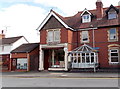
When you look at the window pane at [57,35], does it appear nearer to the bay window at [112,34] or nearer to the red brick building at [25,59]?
the red brick building at [25,59]

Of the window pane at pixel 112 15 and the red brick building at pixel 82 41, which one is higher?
the window pane at pixel 112 15

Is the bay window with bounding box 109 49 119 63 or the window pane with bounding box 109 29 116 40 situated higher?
the window pane with bounding box 109 29 116 40

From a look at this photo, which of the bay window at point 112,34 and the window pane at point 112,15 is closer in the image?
the bay window at point 112,34

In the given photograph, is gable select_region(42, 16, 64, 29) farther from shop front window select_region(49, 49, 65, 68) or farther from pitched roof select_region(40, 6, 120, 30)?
shop front window select_region(49, 49, 65, 68)

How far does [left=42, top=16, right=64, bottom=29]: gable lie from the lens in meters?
26.9

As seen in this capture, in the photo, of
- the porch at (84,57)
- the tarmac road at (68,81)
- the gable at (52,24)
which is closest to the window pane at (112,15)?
the porch at (84,57)

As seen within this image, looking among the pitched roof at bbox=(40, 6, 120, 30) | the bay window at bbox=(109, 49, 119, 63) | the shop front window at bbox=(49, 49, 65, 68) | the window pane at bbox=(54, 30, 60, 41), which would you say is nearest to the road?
the bay window at bbox=(109, 49, 119, 63)

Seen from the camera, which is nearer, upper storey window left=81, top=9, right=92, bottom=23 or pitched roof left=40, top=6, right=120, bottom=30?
pitched roof left=40, top=6, right=120, bottom=30

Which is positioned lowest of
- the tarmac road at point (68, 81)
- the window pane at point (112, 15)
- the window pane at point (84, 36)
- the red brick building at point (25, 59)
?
the tarmac road at point (68, 81)

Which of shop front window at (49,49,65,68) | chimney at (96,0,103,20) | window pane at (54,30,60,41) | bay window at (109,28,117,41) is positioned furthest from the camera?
chimney at (96,0,103,20)

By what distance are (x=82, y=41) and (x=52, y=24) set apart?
540 centimetres

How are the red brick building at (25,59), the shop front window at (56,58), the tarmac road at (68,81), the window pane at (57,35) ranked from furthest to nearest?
the red brick building at (25,59)
the shop front window at (56,58)
the window pane at (57,35)
the tarmac road at (68,81)

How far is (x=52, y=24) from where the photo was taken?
2731 cm

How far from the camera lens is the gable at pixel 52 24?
2692cm
